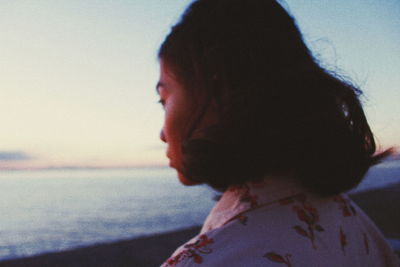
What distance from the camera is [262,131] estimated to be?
2.56 feet

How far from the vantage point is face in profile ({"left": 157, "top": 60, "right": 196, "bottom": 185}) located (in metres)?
0.85

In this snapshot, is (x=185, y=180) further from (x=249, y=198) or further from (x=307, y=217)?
(x=307, y=217)

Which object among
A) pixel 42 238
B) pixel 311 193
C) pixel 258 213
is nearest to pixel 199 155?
pixel 258 213

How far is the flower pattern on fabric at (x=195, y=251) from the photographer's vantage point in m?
0.60

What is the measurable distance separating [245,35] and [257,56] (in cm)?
7

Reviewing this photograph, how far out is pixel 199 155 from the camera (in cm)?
80

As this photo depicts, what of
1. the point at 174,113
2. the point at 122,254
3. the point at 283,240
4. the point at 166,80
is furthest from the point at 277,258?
the point at 122,254

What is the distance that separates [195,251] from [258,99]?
385 millimetres

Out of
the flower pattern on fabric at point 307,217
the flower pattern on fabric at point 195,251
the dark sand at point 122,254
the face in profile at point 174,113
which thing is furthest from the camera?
the dark sand at point 122,254

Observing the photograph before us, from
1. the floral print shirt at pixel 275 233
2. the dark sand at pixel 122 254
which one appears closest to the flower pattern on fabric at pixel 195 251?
the floral print shirt at pixel 275 233

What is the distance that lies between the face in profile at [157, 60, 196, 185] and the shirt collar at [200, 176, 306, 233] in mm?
164

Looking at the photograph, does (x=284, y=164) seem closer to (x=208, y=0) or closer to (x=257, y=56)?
(x=257, y=56)

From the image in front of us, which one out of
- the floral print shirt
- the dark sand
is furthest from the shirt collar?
the dark sand

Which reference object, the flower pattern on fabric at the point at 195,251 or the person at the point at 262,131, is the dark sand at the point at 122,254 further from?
the flower pattern on fabric at the point at 195,251
